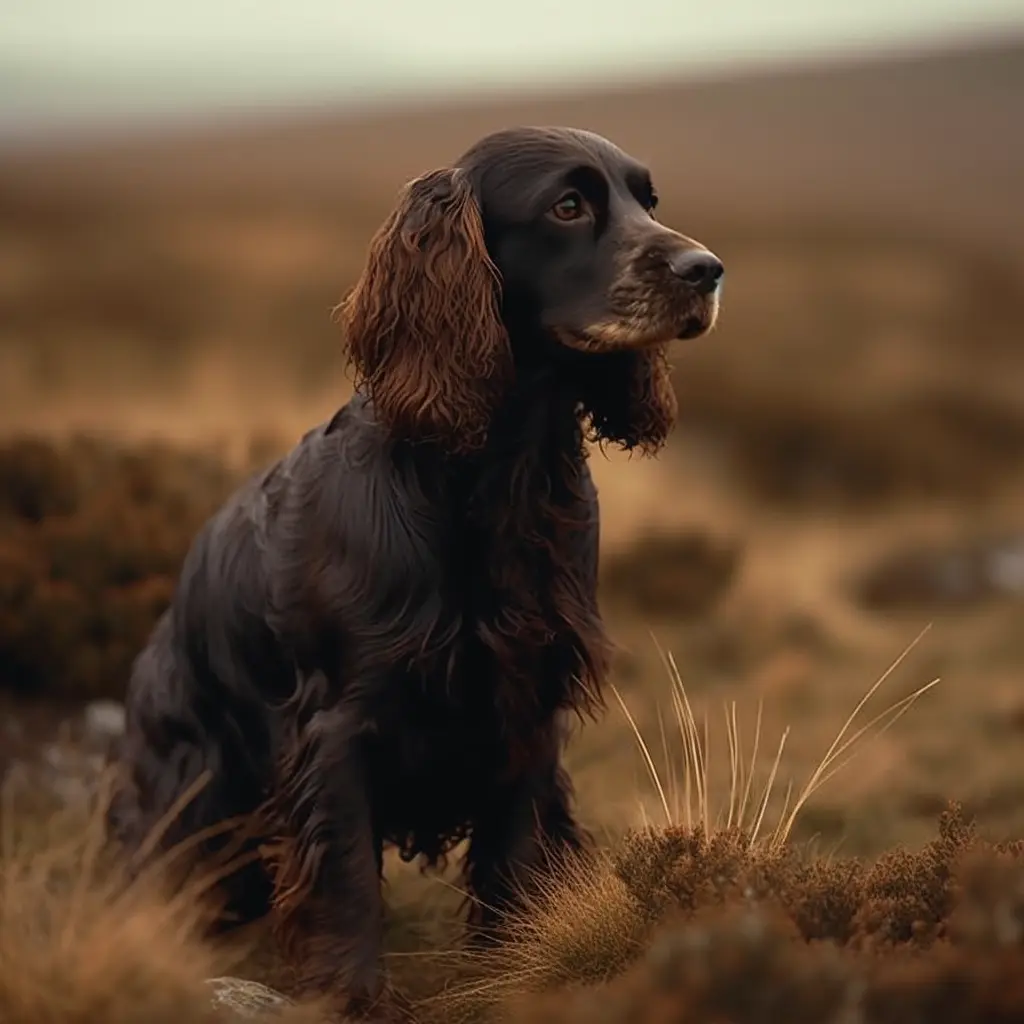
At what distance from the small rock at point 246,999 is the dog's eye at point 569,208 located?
5.93 feet

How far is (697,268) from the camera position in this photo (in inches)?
131

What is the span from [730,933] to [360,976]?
1.48 m

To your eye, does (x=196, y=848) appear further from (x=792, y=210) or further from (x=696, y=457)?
(x=792, y=210)

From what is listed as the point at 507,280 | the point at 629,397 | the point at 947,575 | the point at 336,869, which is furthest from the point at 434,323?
the point at 947,575

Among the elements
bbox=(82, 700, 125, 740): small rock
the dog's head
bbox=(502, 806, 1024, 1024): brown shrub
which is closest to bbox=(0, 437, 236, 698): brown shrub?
bbox=(82, 700, 125, 740): small rock

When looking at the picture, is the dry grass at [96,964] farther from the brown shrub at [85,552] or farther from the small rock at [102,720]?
the brown shrub at [85,552]

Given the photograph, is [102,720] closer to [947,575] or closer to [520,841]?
[520,841]

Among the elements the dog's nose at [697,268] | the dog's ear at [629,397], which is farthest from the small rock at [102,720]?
the dog's nose at [697,268]

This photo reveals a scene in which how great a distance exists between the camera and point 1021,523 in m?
12.5

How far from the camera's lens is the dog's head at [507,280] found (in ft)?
11.0

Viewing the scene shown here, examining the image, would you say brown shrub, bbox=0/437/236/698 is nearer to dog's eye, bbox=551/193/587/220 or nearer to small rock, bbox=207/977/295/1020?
small rock, bbox=207/977/295/1020

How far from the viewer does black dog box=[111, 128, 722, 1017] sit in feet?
11.2

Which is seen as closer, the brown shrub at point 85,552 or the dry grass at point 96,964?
the dry grass at point 96,964

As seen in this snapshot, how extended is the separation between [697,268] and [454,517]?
785 mm
